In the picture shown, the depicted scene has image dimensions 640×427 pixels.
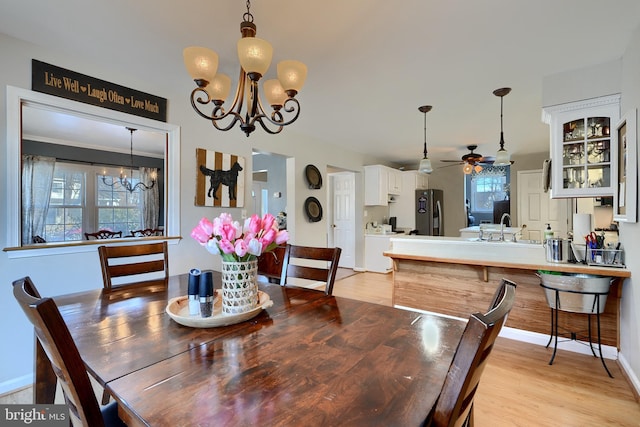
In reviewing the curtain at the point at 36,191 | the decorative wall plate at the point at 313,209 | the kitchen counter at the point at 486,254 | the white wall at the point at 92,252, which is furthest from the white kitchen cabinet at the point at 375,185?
the curtain at the point at 36,191

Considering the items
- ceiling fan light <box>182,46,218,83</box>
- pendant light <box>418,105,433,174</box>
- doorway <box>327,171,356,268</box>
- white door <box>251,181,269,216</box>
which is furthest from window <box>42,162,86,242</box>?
pendant light <box>418,105,433,174</box>

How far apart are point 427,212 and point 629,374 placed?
15.2 ft

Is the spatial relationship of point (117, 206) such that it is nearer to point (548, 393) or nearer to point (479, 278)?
point (479, 278)

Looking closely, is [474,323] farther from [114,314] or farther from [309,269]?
[114,314]

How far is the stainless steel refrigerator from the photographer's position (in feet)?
21.6

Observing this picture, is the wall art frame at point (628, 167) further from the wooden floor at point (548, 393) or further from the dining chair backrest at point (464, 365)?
the dining chair backrest at point (464, 365)

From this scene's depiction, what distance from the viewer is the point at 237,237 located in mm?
1196

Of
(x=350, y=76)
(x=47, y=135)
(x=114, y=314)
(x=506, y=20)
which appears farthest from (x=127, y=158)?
(x=506, y=20)

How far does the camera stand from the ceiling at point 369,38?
5.79 ft

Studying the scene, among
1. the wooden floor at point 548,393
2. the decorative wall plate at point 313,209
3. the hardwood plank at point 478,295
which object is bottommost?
the wooden floor at point 548,393

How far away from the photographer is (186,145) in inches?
120

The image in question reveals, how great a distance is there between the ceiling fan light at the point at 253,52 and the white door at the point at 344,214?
457cm

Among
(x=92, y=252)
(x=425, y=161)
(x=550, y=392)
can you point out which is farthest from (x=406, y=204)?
(x=92, y=252)

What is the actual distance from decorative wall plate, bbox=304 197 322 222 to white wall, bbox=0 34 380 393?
0.34 feet
